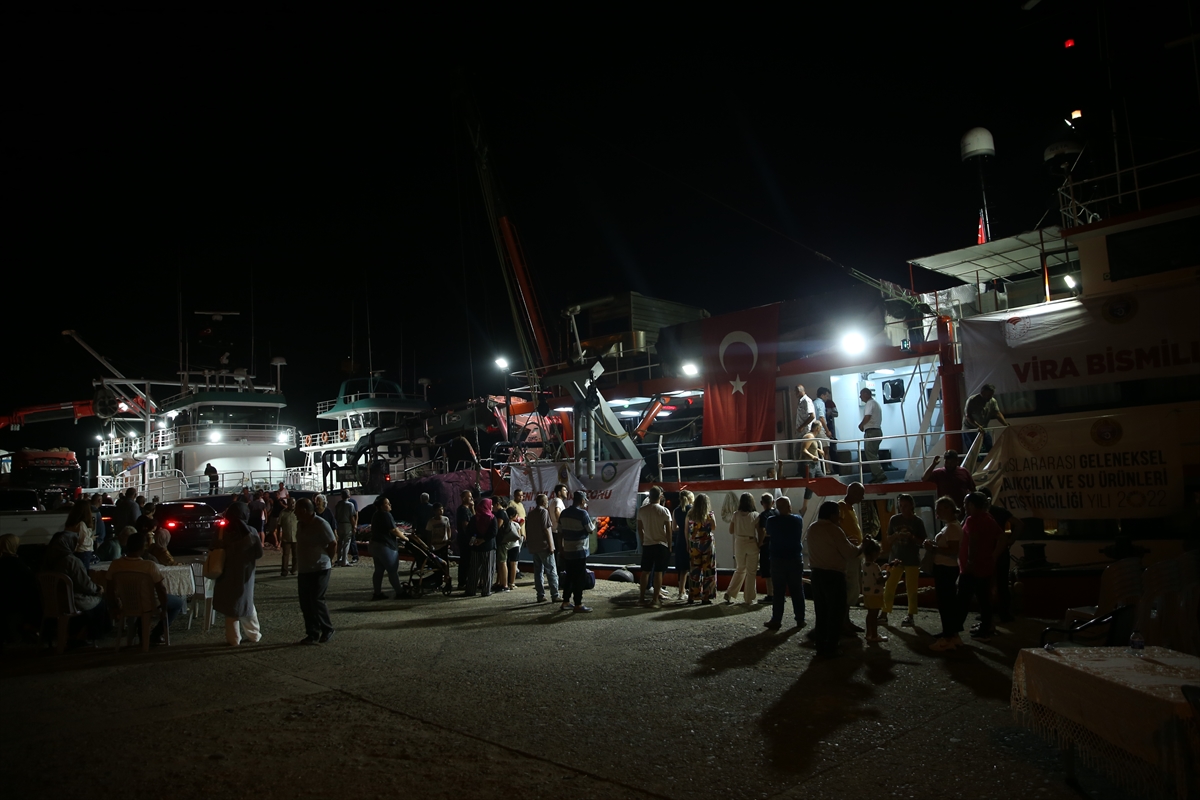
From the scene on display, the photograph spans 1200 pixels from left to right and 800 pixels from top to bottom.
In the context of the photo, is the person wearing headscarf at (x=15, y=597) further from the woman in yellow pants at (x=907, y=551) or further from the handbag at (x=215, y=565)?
the woman in yellow pants at (x=907, y=551)

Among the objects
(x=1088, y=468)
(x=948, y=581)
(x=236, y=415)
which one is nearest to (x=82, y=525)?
(x=948, y=581)

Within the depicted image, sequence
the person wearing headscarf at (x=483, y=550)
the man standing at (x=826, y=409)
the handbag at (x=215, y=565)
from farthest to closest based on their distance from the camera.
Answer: the man standing at (x=826, y=409)
the person wearing headscarf at (x=483, y=550)
the handbag at (x=215, y=565)

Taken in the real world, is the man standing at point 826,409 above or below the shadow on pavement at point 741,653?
above

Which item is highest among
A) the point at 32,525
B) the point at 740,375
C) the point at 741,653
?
the point at 740,375

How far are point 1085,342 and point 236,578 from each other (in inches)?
508

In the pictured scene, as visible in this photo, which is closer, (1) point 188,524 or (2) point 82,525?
(2) point 82,525

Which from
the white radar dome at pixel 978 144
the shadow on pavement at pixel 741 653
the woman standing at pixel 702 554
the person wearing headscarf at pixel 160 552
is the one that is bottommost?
the shadow on pavement at pixel 741 653

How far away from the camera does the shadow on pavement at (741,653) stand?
23.3 ft

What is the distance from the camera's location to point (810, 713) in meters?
5.62

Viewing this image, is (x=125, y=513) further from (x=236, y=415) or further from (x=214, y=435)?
(x=236, y=415)

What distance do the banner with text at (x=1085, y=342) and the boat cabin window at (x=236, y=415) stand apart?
110 feet

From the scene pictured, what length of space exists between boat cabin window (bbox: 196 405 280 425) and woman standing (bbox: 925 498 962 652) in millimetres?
35343

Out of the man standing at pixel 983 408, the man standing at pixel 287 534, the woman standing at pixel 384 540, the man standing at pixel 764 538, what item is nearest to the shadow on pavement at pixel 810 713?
the man standing at pixel 764 538

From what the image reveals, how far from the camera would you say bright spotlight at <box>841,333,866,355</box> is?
51.8ft
